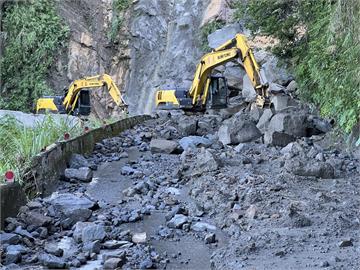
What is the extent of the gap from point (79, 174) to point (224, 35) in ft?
42.9

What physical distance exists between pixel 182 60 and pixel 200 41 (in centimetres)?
110

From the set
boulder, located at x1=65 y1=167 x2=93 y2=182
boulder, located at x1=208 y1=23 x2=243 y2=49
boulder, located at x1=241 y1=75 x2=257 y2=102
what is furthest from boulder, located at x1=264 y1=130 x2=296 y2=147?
boulder, located at x1=208 y1=23 x2=243 y2=49

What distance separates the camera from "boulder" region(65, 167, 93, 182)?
6121 mm

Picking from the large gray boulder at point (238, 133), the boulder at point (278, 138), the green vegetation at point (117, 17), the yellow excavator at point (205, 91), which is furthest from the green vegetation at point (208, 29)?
the boulder at point (278, 138)

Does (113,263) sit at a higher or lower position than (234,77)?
lower

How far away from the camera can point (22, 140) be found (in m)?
5.44

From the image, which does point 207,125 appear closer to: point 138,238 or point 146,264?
point 138,238

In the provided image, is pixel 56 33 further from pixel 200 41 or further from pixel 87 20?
pixel 200 41

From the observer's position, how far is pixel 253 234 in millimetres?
3822

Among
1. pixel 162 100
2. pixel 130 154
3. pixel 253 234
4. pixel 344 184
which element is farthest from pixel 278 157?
pixel 162 100

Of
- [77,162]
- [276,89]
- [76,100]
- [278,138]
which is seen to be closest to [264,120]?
[278,138]

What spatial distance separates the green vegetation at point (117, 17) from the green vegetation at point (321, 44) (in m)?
12.3

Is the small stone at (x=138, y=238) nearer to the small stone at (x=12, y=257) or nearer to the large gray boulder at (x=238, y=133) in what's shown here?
the small stone at (x=12, y=257)

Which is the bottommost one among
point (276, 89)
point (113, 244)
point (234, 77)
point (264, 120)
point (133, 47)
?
point (113, 244)
